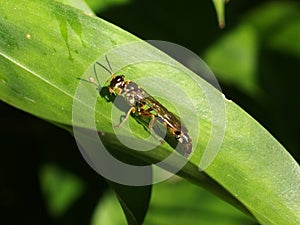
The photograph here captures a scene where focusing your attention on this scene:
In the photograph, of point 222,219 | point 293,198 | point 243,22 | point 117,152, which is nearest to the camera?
point 293,198

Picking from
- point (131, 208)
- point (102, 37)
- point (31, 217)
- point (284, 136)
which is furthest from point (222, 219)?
point (102, 37)

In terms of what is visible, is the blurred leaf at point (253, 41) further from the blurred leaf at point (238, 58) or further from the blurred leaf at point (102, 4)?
the blurred leaf at point (102, 4)

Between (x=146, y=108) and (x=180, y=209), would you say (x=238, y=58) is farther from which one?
(x=146, y=108)

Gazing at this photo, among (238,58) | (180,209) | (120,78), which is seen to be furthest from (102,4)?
(120,78)

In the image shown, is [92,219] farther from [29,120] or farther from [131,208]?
[131,208]

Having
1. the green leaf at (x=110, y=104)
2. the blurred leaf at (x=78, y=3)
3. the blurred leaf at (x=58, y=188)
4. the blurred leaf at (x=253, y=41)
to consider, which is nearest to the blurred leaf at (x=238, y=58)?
the blurred leaf at (x=253, y=41)

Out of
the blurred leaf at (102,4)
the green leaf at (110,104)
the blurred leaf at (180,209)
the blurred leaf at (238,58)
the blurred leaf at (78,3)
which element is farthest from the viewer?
the blurred leaf at (238,58)
